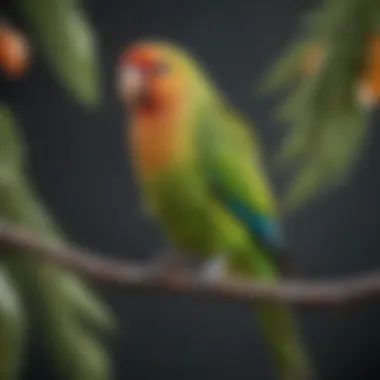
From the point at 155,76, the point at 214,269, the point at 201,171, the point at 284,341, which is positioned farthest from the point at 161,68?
the point at 284,341

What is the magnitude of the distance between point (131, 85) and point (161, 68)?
0.16 feet

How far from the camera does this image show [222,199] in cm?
154

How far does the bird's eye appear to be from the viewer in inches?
61.3

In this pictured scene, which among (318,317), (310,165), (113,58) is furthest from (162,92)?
(318,317)

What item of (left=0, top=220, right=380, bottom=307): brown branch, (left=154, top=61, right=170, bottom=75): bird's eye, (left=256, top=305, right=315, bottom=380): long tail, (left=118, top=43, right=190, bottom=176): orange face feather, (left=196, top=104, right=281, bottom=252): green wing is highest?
(left=154, top=61, right=170, bottom=75): bird's eye

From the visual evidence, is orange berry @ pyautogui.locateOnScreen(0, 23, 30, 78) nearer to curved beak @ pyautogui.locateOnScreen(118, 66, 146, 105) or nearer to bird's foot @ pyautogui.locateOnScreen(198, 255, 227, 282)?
curved beak @ pyautogui.locateOnScreen(118, 66, 146, 105)

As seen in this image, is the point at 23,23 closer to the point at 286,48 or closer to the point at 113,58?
the point at 113,58

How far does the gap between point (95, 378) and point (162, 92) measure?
0.41 metres

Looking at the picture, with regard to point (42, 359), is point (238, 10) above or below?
above

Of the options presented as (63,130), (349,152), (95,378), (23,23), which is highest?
(23,23)

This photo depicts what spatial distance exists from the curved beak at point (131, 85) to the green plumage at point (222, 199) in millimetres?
49

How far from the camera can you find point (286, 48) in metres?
1.61

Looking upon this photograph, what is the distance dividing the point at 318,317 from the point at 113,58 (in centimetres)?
46

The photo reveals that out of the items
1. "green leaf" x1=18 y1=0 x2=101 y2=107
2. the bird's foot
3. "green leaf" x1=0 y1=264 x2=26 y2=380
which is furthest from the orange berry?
the bird's foot
